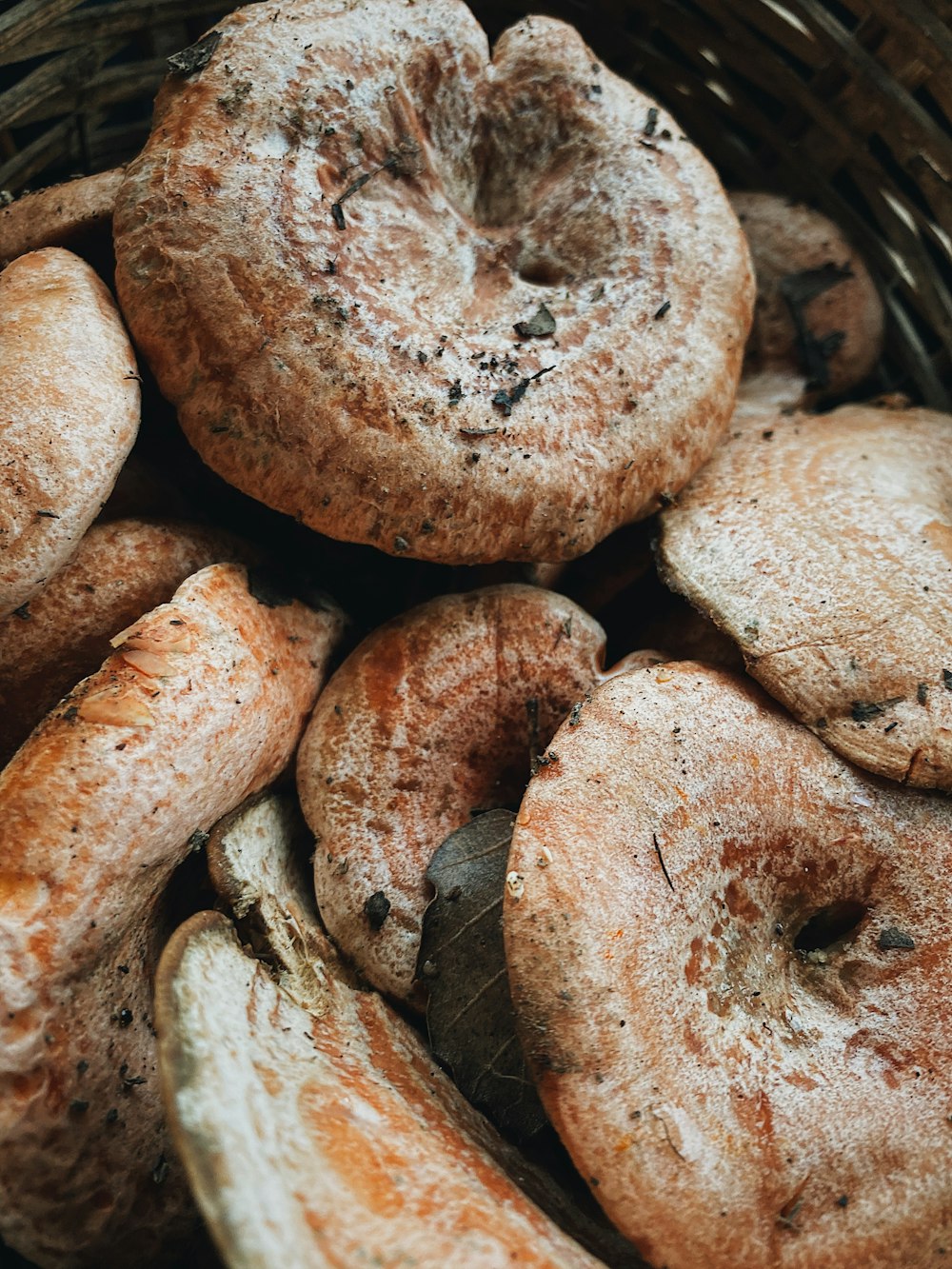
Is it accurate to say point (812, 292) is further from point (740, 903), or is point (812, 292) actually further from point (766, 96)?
point (740, 903)

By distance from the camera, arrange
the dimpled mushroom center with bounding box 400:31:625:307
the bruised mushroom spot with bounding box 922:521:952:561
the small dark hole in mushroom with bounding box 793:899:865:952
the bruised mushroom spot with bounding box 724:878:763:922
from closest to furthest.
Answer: the bruised mushroom spot with bounding box 724:878:763:922 → the small dark hole in mushroom with bounding box 793:899:865:952 → the bruised mushroom spot with bounding box 922:521:952:561 → the dimpled mushroom center with bounding box 400:31:625:307

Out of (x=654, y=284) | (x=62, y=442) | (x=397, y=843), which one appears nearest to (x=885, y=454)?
(x=654, y=284)

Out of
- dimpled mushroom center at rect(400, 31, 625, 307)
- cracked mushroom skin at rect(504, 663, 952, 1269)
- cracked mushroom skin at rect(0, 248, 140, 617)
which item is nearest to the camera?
cracked mushroom skin at rect(504, 663, 952, 1269)

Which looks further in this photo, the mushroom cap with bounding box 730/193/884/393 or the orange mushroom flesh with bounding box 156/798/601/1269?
the mushroom cap with bounding box 730/193/884/393

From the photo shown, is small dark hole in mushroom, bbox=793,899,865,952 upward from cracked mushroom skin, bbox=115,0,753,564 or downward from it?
downward

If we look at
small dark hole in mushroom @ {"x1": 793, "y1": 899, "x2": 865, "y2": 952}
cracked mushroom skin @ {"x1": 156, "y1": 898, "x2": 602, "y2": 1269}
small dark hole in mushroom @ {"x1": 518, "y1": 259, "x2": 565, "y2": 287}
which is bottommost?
small dark hole in mushroom @ {"x1": 793, "y1": 899, "x2": 865, "y2": 952}

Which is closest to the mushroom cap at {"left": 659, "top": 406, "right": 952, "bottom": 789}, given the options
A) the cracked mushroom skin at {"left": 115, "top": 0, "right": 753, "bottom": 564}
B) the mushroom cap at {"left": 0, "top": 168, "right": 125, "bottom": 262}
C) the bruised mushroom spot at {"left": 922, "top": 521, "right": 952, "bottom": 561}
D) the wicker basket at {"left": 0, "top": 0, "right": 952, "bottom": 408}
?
the bruised mushroom spot at {"left": 922, "top": 521, "right": 952, "bottom": 561}

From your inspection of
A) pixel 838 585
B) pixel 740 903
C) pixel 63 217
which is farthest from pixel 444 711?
pixel 63 217

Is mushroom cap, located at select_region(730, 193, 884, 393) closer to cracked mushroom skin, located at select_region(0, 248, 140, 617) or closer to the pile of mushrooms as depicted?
the pile of mushrooms

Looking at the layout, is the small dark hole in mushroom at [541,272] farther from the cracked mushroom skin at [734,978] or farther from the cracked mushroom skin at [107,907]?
the cracked mushroom skin at [107,907]
